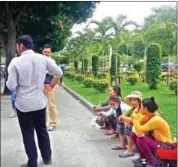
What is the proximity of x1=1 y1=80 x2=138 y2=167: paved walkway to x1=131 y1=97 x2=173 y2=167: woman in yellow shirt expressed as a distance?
0.40 meters

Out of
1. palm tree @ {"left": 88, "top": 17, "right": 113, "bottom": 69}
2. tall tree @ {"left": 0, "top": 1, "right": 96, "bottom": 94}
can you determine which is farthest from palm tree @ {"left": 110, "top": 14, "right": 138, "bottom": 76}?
tall tree @ {"left": 0, "top": 1, "right": 96, "bottom": 94}

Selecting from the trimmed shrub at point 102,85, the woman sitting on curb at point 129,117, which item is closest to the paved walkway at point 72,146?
the woman sitting on curb at point 129,117

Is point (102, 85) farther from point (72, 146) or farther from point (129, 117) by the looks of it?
point (129, 117)

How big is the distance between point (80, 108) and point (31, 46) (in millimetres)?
7395

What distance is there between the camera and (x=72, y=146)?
6582mm

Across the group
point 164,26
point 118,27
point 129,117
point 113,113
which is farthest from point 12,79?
point 118,27

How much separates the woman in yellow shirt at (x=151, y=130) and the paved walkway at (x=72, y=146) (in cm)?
40

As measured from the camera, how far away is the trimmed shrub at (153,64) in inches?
727

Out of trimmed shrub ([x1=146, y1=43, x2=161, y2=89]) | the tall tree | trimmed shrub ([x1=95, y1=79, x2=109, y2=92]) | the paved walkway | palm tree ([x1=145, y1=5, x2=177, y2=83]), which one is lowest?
the paved walkway

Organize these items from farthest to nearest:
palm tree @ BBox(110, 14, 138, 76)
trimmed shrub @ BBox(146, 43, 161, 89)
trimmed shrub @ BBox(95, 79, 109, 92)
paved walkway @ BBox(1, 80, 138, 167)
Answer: palm tree @ BBox(110, 14, 138, 76)
trimmed shrub @ BBox(146, 43, 161, 89)
trimmed shrub @ BBox(95, 79, 109, 92)
paved walkway @ BBox(1, 80, 138, 167)

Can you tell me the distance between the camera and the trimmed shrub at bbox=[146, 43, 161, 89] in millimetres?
18453

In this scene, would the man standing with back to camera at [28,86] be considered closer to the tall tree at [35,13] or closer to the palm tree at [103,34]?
the tall tree at [35,13]

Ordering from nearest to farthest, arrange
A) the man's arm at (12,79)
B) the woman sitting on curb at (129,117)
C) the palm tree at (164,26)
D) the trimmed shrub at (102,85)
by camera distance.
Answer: the man's arm at (12,79) < the woman sitting on curb at (129,117) < the palm tree at (164,26) < the trimmed shrub at (102,85)

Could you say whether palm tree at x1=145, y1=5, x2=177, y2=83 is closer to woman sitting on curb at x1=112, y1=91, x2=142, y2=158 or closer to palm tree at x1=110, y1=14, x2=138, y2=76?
woman sitting on curb at x1=112, y1=91, x2=142, y2=158
